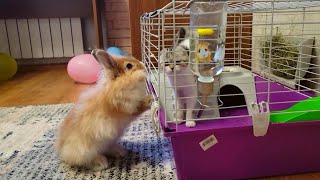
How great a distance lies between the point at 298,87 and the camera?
1.22m

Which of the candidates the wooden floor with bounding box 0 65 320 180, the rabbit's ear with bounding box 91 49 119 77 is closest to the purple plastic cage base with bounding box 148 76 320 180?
the rabbit's ear with bounding box 91 49 119 77

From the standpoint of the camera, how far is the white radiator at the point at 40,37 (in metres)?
3.41

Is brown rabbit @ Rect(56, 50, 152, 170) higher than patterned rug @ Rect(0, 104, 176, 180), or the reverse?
brown rabbit @ Rect(56, 50, 152, 170)

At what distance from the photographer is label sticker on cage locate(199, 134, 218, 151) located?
2.73 ft

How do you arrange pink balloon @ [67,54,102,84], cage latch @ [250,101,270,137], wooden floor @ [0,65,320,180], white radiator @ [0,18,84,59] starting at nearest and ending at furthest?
cage latch @ [250,101,270,137] → wooden floor @ [0,65,320,180] → pink balloon @ [67,54,102,84] → white radiator @ [0,18,84,59]

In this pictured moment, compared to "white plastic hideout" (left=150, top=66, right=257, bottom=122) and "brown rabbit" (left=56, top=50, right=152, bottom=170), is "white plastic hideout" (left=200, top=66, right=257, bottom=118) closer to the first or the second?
"white plastic hideout" (left=150, top=66, right=257, bottom=122)

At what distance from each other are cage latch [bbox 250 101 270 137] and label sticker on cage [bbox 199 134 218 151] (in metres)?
0.11

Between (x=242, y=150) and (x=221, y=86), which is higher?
(x=221, y=86)

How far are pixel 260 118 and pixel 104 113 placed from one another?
486mm

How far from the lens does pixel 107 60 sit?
37.7 inches

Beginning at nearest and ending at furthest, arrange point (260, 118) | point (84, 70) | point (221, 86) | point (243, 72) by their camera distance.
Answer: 1. point (260, 118)
2. point (221, 86)
3. point (243, 72)
4. point (84, 70)

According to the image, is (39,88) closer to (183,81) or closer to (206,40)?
(183,81)

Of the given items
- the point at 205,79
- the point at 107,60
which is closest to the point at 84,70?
the point at 107,60

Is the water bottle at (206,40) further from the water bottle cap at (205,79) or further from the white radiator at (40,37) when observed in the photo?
the white radiator at (40,37)
